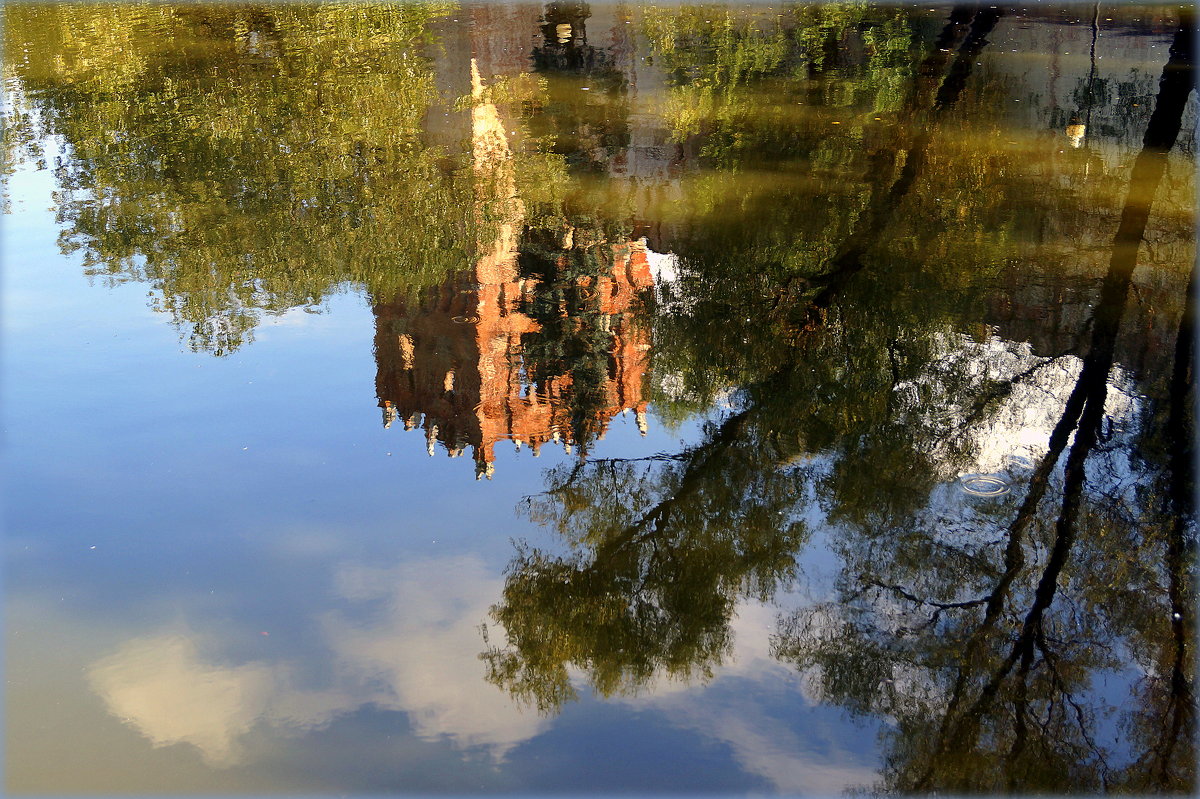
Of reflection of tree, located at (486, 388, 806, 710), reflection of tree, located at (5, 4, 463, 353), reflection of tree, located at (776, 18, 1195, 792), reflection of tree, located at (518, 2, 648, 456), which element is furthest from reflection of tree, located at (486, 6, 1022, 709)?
reflection of tree, located at (5, 4, 463, 353)

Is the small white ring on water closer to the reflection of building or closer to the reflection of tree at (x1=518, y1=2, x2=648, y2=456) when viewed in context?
the reflection of building

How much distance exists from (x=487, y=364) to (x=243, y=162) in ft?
16.6

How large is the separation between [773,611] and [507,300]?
384cm

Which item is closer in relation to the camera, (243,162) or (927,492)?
(927,492)

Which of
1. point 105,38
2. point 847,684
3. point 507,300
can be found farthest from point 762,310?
point 105,38

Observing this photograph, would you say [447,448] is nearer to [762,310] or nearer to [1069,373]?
[762,310]

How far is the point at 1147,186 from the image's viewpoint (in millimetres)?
9703

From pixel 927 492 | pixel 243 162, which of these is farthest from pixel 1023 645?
pixel 243 162

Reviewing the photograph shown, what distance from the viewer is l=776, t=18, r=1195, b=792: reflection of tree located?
4.41m

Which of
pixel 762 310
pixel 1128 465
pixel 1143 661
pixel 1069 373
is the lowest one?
pixel 1143 661

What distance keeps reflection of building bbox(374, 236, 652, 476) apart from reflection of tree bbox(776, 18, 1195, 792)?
2235mm

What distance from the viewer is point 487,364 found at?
744 cm

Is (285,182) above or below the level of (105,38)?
below

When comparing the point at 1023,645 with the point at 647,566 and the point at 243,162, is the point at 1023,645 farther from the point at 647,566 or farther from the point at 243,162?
the point at 243,162
